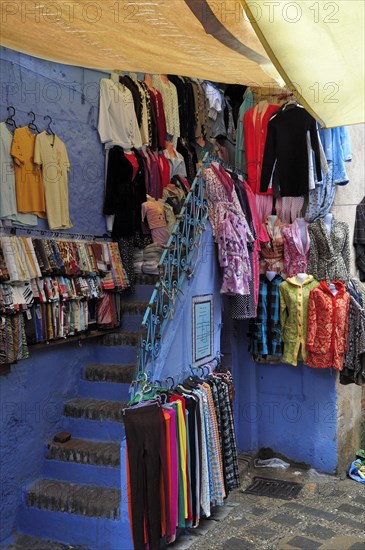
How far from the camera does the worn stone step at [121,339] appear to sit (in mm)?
6281

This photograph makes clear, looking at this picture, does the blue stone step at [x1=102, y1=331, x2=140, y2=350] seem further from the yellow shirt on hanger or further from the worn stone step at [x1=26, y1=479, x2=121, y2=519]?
the worn stone step at [x1=26, y1=479, x2=121, y2=519]

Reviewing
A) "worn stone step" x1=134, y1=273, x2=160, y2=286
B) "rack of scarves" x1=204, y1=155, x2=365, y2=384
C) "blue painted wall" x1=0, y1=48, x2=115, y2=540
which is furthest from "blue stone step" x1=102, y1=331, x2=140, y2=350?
"rack of scarves" x1=204, y1=155, x2=365, y2=384

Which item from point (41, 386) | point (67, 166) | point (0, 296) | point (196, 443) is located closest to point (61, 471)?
point (41, 386)

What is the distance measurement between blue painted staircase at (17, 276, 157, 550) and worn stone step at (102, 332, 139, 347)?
0.5 inches

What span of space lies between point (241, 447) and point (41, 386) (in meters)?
3.23

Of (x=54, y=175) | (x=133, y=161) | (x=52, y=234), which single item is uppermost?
(x=133, y=161)

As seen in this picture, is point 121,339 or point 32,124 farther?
point 121,339

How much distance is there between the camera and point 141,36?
3.46 m

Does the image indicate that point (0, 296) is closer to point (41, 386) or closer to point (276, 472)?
point (41, 386)

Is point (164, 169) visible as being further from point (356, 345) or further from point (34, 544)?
point (34, 544)

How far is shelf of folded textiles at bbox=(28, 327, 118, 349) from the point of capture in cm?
545

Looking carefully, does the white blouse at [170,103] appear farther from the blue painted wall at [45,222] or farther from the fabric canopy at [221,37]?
the fabric canopy at [221,37]

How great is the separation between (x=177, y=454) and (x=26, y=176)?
3150 mm

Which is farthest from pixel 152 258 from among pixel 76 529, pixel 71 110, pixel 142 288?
pixel 76 529
